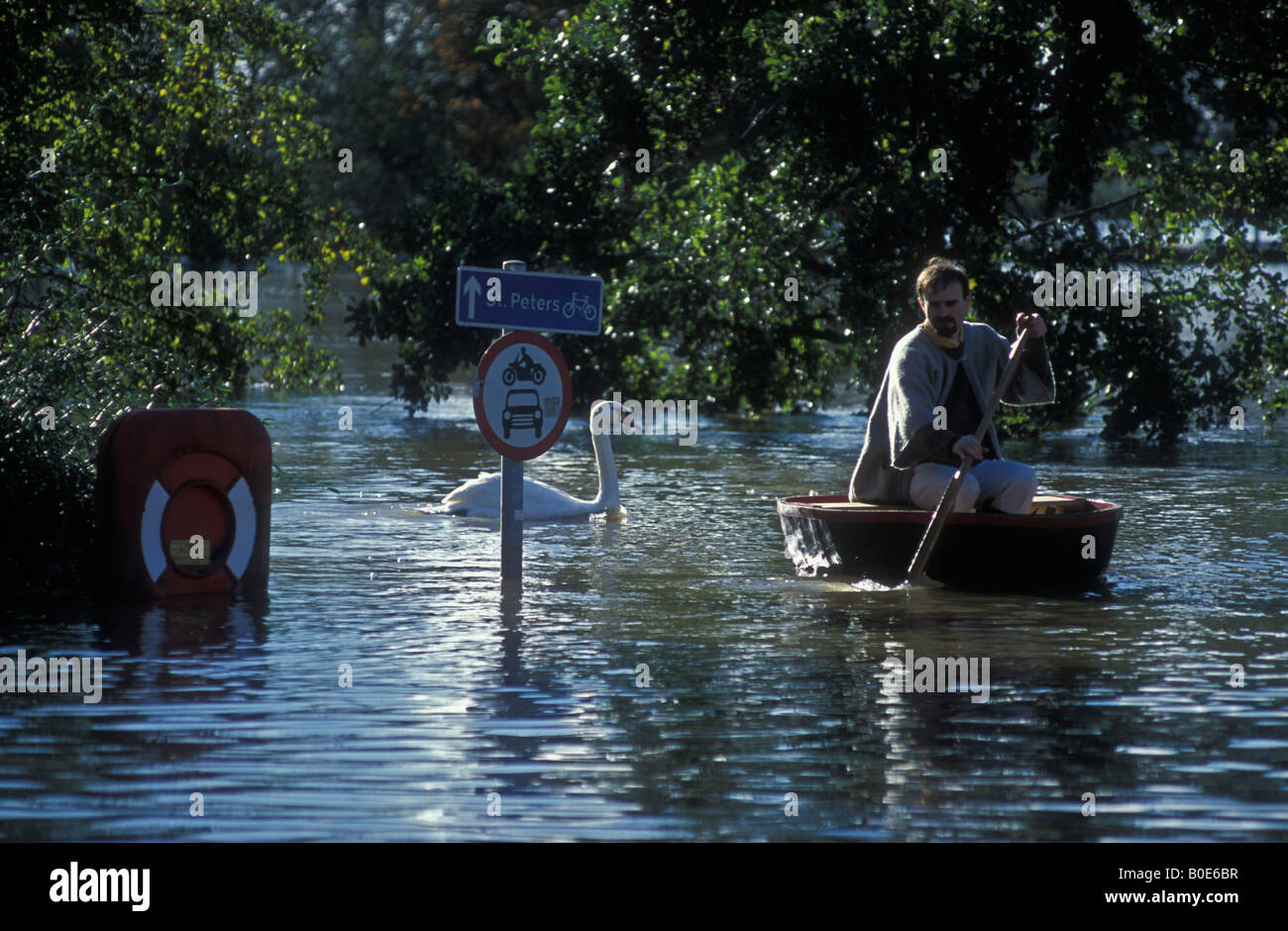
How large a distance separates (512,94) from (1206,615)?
37033mm

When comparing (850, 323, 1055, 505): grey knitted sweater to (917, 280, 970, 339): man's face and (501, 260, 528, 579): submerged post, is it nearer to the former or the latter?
(917, 280, 970, 339): man's face

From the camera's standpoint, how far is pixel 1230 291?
22484 mm

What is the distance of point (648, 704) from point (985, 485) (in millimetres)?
4090

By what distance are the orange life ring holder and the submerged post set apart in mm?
1307

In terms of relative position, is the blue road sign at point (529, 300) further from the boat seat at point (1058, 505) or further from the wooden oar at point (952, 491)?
the boat seat at point (1058, 505)

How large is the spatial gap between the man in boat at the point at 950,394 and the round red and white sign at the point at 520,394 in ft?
6.31

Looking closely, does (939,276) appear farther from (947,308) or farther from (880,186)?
(880,186)

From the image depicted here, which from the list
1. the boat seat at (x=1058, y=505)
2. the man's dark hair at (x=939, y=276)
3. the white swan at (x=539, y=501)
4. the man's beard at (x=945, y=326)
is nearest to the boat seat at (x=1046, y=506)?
the boat seat at (x=1058, y=505)

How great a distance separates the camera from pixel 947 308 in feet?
37.6

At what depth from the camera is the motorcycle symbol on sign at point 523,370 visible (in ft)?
36.1

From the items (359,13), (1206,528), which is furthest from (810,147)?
(359,13)

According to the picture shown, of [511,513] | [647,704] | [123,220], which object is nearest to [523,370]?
[511,513]

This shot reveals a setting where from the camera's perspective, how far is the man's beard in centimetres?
1148

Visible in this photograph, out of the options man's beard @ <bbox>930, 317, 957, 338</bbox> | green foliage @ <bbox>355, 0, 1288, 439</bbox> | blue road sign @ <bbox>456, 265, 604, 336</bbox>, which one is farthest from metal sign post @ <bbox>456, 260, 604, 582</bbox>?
green foliage @ <bbox>355, 0, 1288, 439</bbox>
